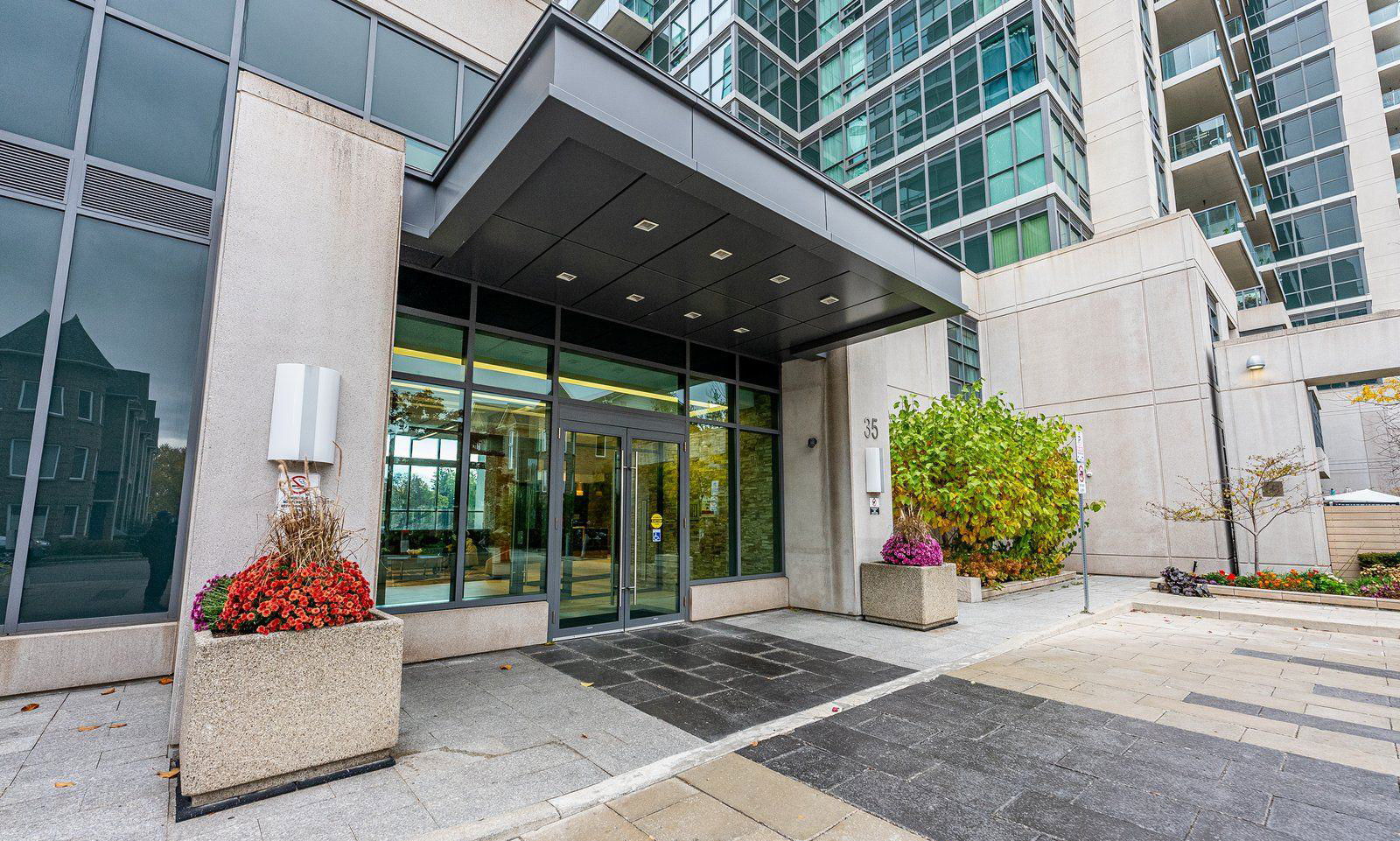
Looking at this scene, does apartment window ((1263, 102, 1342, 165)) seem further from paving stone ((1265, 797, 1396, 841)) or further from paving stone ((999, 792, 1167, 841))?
paving stone ((999, 792, 1167, 841))

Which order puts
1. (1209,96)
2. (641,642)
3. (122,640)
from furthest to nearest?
1. (1209,96)
2. (641,642)
3. (122,640)

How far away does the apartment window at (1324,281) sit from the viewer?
1065 inches

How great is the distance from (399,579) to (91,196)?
4473 mm

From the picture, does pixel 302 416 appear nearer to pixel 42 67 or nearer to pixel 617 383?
pixel 617 383

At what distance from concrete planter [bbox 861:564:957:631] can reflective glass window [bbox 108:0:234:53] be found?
980 cm

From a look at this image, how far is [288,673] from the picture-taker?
3361mm

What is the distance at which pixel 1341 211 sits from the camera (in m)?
27.6

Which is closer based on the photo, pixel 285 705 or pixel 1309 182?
pixel 285 705

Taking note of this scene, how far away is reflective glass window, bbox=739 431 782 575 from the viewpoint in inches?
366

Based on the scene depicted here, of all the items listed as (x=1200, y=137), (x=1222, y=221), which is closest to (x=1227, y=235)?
(x=1222, y=221)

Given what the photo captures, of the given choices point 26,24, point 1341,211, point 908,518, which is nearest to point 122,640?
point 26,24

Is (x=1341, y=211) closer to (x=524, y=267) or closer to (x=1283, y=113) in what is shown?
(x=1283, y=113)

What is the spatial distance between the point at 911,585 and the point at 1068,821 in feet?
16.1

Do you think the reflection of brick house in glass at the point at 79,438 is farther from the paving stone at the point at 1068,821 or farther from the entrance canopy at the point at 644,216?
the paving stone at the point at 1068,821
